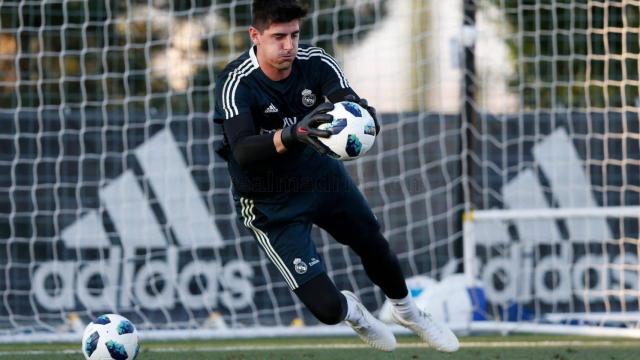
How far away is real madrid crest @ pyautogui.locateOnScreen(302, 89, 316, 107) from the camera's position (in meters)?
5.16

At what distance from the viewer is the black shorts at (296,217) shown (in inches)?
202

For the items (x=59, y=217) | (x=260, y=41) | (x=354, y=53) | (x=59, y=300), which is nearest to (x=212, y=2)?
(x=354, y=53)

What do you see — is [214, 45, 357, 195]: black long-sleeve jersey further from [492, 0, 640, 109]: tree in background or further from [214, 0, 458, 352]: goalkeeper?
[492, 0, 640, 109]: tree in background

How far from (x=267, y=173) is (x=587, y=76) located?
524cm

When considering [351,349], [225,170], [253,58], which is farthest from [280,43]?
[225,170]

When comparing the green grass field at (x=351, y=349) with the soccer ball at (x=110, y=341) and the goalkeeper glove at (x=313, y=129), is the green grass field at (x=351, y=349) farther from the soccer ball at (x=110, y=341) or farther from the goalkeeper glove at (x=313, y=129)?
the goalkeeper glove at (x=313, y=129)

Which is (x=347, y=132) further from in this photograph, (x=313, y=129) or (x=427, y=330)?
(x=427, y=330)

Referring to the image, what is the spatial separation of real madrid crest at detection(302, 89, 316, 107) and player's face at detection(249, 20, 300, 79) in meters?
0.18

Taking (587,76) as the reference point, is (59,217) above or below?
below

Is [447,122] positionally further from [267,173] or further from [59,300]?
[267,173]

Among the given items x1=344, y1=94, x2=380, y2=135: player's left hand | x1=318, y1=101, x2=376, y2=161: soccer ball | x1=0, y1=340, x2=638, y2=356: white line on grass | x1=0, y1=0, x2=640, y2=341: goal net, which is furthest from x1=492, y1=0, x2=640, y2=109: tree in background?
x1=318, y1=101, x2=376, y2=161: soccer ball

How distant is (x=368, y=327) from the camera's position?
5.38m

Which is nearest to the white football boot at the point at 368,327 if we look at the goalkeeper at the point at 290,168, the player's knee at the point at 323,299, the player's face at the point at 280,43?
the goalkeeper at the point at 290,168

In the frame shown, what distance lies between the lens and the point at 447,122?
9.52 m
